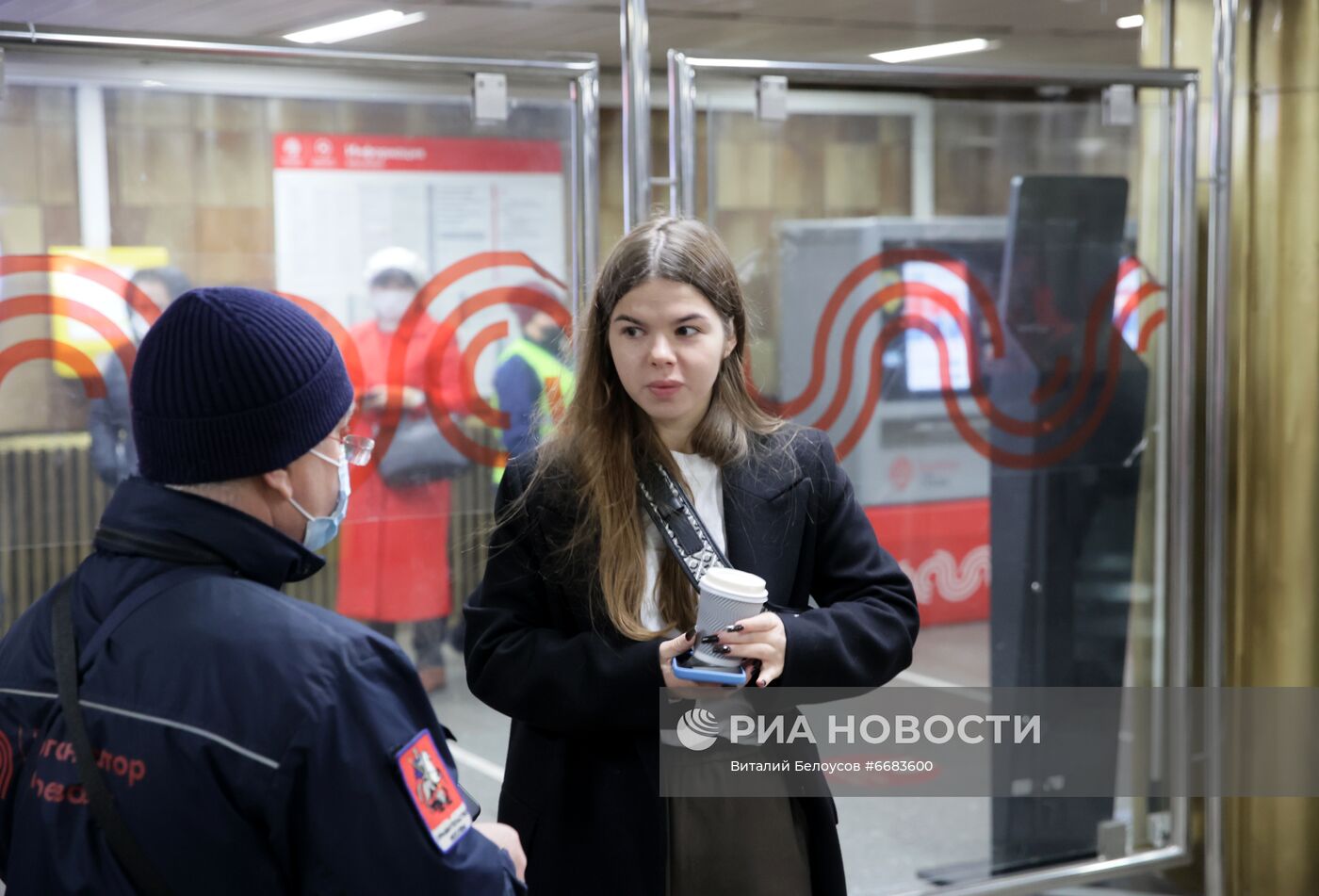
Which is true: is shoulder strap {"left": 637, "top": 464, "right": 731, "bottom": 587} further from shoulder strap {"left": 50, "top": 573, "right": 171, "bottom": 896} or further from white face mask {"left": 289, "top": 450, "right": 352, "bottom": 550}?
shoulder strap {"left": 50, "top": 573, "right": 171, "bottom": 896}

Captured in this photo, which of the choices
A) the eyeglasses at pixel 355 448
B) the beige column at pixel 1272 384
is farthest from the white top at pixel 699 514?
the beige column at pixel 1272 384

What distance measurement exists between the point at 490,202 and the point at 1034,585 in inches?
70.8

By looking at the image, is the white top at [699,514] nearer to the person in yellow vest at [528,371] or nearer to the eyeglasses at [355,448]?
the eyeglasses at [355,448]

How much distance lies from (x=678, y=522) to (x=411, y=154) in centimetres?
150

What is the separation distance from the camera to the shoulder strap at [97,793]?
1.30 m

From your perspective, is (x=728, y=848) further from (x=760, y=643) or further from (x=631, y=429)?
(x=631, y=429)

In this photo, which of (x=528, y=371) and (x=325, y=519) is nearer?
(x=325, y=519)

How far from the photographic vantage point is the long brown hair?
2.18 meters

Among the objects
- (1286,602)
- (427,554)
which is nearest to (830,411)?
(427,554)

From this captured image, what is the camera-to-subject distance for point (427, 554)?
11.0ft

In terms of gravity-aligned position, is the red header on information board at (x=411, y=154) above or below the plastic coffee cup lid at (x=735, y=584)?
above

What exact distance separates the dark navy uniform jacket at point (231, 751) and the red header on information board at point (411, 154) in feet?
6.53

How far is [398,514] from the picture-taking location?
3.33m

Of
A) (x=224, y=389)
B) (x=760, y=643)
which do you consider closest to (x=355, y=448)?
(x=224, y=389)
